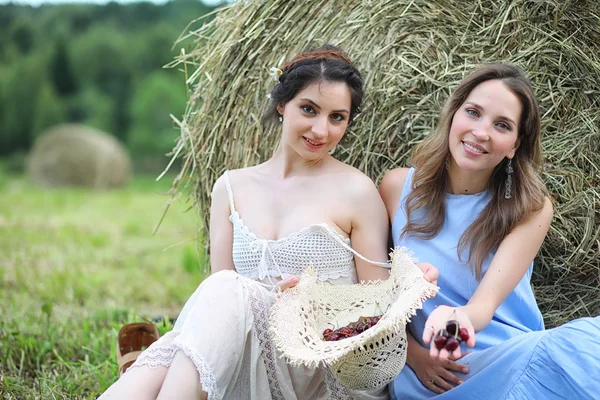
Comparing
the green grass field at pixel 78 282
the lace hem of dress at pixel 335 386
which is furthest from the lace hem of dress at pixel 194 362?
the green grass field at pixel 78 282

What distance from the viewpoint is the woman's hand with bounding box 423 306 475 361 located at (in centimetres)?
167

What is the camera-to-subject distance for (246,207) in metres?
2.34

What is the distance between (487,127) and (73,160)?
7804mm

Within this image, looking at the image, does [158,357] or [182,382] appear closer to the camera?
[182,382]

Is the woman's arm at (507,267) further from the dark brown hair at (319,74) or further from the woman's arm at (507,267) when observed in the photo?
the dark brown hair at (319,74)

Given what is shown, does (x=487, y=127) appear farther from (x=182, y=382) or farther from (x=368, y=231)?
(x=182, y=382)

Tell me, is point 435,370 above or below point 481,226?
below

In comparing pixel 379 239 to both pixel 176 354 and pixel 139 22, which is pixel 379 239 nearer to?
pixel 176 354

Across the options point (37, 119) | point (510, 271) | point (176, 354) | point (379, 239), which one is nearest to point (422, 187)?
point (379, 239)

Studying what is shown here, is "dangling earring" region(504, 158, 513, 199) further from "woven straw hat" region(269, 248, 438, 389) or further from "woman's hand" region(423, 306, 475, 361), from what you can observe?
"woman's hand" region(423, 306, 475, 361)

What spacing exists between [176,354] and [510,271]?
90cm

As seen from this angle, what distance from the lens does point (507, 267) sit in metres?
2.03

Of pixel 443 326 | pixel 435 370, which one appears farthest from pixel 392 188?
pixel 443 326

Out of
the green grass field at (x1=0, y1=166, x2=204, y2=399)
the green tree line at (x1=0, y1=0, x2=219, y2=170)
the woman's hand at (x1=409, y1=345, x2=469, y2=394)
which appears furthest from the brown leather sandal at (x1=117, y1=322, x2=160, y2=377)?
the green tree line at (x1=0, y1=0, x2=219, y2=170)
